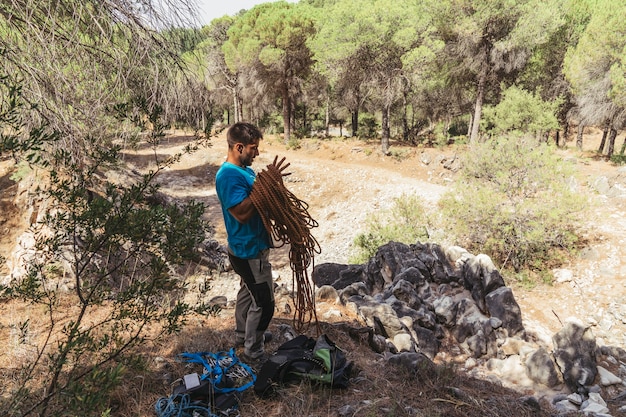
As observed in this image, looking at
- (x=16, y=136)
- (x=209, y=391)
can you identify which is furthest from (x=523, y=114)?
(x=16, y=136)

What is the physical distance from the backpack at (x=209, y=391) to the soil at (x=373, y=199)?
5.66ft

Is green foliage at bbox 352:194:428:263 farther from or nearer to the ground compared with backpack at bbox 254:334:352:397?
nearer to the ground

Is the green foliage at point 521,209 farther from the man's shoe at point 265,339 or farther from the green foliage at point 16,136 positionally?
the green foliage at point 16,136

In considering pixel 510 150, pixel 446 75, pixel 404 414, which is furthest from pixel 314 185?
pixel 404 414

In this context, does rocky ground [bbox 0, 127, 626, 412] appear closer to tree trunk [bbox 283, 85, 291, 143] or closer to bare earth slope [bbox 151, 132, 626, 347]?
bare earth slope [bbox 151, 132, 626, 347]

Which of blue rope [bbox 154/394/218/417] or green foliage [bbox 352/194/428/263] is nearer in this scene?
blue rope [bbox 154/394/218/417]

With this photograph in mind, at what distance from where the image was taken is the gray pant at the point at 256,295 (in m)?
2.94

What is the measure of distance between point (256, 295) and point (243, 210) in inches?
30.4

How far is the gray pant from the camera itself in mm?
2941

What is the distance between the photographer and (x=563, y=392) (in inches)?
179

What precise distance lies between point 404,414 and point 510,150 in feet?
29.0

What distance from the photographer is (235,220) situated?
2.89 m

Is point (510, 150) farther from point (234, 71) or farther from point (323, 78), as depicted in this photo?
point (234, 71)

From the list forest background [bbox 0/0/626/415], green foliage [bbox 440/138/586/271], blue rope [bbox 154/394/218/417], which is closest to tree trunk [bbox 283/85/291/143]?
forest background [bbox 0/0/626/415]
